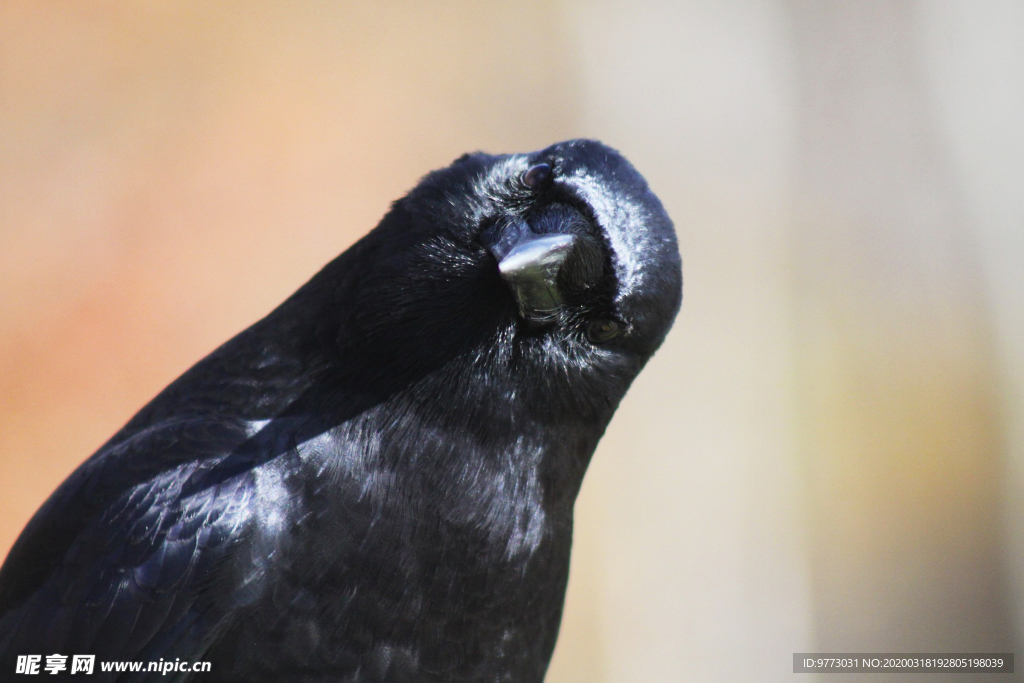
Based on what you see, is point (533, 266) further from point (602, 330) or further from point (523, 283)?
point (602, 330)

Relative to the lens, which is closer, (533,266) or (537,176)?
(533,266)

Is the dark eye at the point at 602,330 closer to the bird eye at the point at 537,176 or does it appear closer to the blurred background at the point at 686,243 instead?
the bird eye at the point at 537,176

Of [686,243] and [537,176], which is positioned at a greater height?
[537,176]

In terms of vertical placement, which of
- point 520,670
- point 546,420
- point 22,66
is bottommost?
point 520,670

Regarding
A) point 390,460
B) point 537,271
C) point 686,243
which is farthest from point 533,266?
point 686,243

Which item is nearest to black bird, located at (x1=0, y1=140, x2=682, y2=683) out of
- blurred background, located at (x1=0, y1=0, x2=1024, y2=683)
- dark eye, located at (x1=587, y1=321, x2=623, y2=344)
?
dark eye, located at (x1=587, y1=321, x2=623, y2=344)

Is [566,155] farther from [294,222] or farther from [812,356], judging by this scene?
[812,356]

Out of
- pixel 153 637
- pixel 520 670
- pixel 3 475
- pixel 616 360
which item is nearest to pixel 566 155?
pixel 616 360
